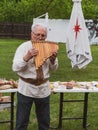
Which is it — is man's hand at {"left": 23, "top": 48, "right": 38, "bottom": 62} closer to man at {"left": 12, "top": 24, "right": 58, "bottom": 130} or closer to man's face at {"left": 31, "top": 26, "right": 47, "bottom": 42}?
man at {"left": 12, "top": 24, "right": 58, "bottom": 130}

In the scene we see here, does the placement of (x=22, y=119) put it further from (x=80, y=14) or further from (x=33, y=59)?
(x=80, y=14)

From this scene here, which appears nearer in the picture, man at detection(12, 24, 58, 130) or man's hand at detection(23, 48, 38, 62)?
man's hand at detection(23, 48, 38, 62)

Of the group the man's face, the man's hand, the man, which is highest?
the man's face

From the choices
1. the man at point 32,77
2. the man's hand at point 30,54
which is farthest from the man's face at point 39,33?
the man's hand at point 30,54

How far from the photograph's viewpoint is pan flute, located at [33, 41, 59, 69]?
216 inches

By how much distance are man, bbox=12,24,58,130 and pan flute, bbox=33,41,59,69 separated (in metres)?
0.05

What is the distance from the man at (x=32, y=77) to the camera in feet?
18.3

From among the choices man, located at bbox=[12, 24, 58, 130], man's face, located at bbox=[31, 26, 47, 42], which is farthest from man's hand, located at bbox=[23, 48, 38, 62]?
man's face, located at bbox=[31, 26, 47, 42]

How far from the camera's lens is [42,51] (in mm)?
5480

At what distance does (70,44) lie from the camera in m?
14.2

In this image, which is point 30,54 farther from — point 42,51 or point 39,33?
point 39,33

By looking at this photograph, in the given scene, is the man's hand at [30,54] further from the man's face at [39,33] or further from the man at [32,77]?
the man's face at [39,33]

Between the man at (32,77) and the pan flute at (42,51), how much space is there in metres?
0.05

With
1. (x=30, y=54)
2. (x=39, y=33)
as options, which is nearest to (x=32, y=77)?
(x=30, y=54)
